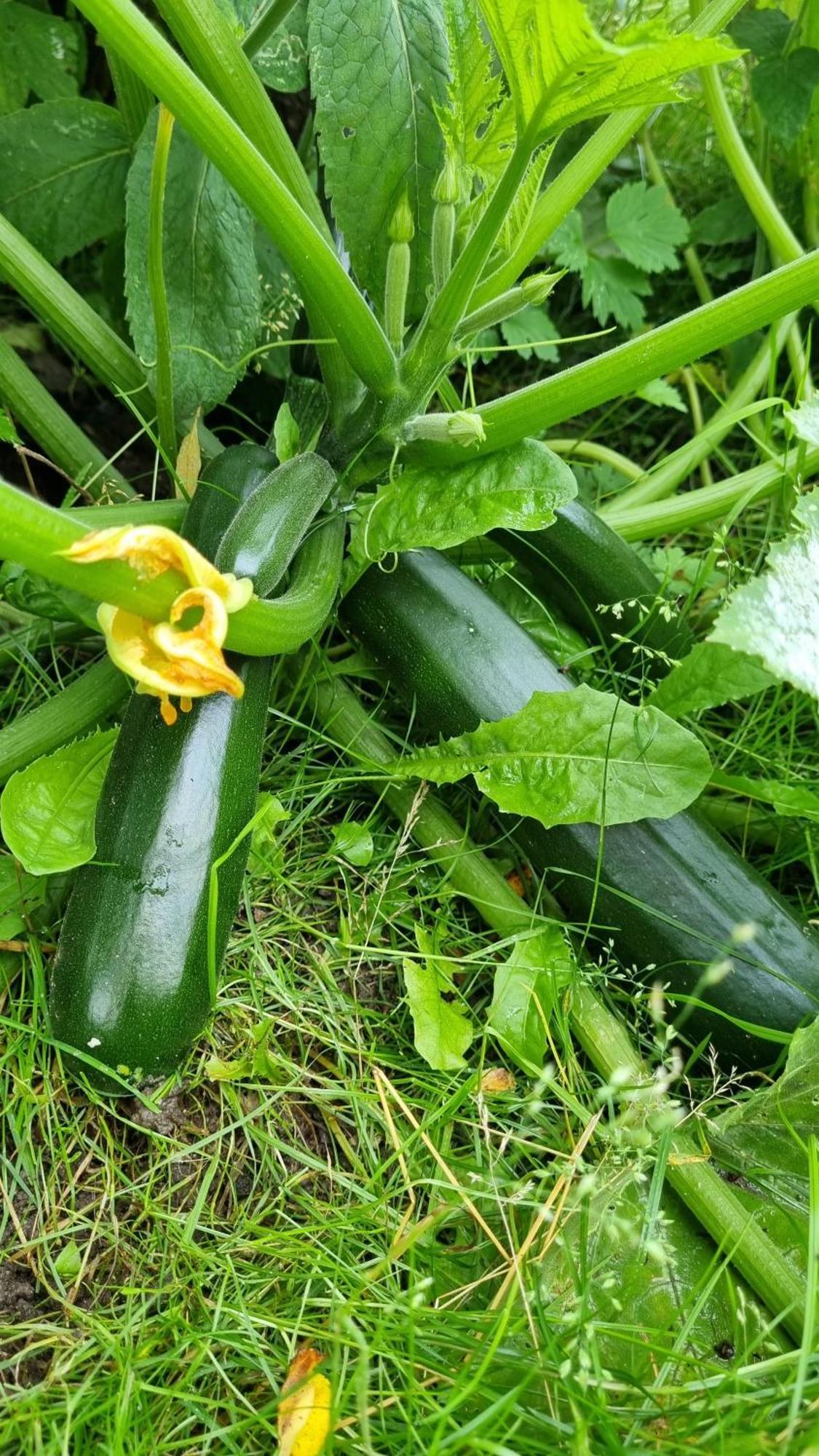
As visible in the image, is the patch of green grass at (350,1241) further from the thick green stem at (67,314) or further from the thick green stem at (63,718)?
the thick green stem at (67,314)

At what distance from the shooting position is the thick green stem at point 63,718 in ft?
4.89

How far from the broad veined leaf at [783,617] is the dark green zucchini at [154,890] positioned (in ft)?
1.98

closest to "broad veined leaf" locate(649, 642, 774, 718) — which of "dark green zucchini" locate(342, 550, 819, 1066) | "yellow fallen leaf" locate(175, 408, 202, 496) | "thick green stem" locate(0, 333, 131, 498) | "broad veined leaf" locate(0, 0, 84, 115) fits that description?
"dark green zucchini" locate(342, 550, 819, 1066)

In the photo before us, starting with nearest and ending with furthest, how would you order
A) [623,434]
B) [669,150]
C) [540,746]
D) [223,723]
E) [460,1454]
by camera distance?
1. [460,1454]
2. [223,723]
3. [540,746]
4. [623,434]
5. [669,150]

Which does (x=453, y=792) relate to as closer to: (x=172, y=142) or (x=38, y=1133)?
(x=38, y=1133)

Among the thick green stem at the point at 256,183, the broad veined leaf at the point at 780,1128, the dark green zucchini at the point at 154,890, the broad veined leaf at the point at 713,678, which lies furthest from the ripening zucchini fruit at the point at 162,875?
the broad veined leaf at the point at 780,1128

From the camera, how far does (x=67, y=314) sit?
167cm

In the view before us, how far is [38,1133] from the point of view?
137cm

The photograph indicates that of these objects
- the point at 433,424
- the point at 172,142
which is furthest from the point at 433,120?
the point at 172,142

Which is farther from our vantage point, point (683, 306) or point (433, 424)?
point (683, 306)

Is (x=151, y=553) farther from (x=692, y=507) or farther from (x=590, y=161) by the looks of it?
(x=692, y=507)

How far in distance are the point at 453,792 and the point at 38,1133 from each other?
740 mm

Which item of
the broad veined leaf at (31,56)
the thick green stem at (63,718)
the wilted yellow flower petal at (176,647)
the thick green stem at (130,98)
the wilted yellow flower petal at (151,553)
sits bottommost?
the thick green stem at (63,718)

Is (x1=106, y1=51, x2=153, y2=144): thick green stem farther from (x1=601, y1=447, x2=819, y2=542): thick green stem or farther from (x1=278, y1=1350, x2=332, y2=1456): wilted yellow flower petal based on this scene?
(x1=278, y1=1350, x2=332, y2=1456): wilted yellow flower petal
